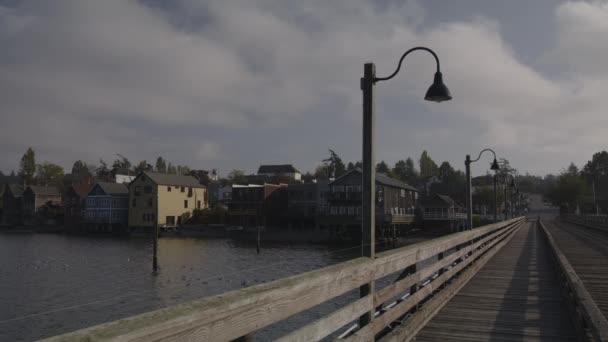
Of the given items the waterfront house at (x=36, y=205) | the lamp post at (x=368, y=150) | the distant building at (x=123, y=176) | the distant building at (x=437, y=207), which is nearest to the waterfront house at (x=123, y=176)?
the distant building at (x=123, y=176)

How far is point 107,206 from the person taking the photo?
96.1 meters

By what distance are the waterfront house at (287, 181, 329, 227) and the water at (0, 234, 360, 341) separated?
88.1ft

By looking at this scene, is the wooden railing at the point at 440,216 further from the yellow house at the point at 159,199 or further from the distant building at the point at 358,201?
the yellow house at the point at 159,199

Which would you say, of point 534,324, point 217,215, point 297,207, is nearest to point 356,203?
point 297,207

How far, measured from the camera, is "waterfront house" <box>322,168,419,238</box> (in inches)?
2590

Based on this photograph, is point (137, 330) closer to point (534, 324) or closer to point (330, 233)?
point (534, 324)

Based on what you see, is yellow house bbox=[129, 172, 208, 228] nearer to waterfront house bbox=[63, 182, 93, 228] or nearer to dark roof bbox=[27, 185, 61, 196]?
waterfront house bbox=[63, 182, 93, 228]

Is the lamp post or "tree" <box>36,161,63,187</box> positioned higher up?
"tree" <box>36,161,63,187</box>

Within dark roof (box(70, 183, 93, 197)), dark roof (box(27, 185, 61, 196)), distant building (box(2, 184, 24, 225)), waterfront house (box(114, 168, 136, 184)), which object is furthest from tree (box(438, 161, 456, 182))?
distant building (box(2, 184, 24, 225))

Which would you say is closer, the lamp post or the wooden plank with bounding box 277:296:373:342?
the wooden plank with bounding box 277:296:373:342

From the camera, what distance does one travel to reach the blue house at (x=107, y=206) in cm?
9569

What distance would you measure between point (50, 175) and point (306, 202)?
10230 cm

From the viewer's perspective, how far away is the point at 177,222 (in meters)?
91.4

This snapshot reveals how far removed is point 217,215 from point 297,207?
15.3 m
